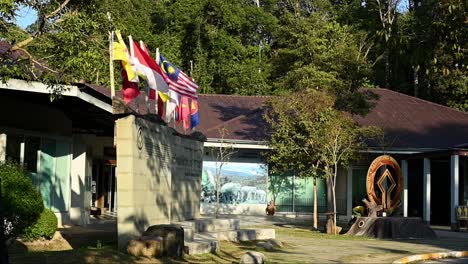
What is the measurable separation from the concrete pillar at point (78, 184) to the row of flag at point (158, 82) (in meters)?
4.59

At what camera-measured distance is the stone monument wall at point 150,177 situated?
12969 millimetres

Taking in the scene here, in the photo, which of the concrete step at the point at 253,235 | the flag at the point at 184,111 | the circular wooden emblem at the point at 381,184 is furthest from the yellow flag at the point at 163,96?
the circular wooden emblem at the point at 381,184

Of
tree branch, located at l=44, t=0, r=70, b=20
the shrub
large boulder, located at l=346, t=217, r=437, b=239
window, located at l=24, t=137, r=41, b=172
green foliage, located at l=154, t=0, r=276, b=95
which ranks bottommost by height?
large boulder, located at l=346, t=217, r=437, b=239

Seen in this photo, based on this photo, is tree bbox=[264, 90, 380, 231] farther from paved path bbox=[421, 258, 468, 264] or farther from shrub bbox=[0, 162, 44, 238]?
shrub bbox=[0, 162, 44, 238]

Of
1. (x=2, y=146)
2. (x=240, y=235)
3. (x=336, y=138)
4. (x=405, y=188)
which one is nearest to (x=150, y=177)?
(x=240, y=235)

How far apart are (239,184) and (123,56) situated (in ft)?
64.8

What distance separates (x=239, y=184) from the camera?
3334cm

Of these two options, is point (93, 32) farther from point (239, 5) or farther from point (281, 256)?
point (239, 5)

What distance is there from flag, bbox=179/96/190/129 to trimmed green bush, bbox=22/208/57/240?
487 centimetres

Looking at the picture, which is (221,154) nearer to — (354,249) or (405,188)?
(405,188)

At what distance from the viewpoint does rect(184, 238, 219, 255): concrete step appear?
537 inches

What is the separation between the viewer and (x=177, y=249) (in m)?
12.8

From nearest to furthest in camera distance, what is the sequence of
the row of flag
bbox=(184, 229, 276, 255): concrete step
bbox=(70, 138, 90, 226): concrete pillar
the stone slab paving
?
bbox=(184, 229, 276, 255): concrete step, the row of flag, the stone slab paving, bbox=(70, 138, 90, 226): concrete pillar

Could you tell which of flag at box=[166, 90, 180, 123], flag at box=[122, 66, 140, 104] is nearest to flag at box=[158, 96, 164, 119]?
flag at box=[166, 90, 180, 123]
